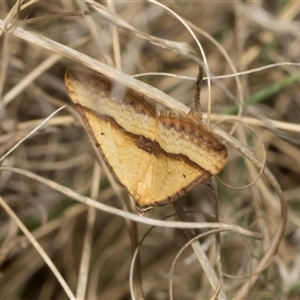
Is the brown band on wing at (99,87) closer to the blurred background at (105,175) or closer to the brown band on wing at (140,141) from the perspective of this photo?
the brown band on wing at (140,141)

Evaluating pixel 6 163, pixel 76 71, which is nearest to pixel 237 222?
pixel 6 163

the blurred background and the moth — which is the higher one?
the moth

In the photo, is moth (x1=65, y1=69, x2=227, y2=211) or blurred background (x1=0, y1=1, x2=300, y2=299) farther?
blurred background (x1=0, y1=1, x2=300, y2=299)

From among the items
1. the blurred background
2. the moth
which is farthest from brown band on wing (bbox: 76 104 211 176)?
the blurred background

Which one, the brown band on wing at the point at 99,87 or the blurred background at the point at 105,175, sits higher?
the brown band on wing at the point at 99,87

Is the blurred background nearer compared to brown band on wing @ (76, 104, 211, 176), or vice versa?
brown band on wing @ (76, 104, 211, 176)

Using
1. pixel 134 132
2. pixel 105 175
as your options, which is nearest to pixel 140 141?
pixel 134 132

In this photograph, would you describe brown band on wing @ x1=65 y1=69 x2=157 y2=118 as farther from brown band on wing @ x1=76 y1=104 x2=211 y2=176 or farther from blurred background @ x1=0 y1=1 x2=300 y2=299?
blurred background @ x1=0 y1=1 x2=300 y2=299

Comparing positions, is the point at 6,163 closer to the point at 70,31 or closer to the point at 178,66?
the point at 70,31

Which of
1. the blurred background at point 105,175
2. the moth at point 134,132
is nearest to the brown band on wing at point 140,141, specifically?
the moth at point 134,132

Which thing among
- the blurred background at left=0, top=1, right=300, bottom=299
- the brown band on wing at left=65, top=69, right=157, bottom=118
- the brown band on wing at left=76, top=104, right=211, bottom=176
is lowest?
the blurred background at left=0, top=1, right=300, bottom=299

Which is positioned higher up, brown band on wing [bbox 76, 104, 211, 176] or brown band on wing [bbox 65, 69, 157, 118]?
brown band on wing [bbox 65, 69, 157, 118]
